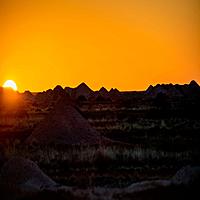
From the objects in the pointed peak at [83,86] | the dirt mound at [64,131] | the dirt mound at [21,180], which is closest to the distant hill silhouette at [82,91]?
the pointed peak at [83,86]

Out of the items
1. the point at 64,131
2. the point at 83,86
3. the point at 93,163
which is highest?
the point at 83,86

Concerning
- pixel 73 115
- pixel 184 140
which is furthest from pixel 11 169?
pixel 184 140

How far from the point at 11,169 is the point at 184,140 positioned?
34.0 ft

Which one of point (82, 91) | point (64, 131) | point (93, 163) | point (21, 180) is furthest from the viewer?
point (82, 91)

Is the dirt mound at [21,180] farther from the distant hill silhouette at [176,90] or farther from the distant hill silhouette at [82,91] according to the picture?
the distant hill silhouette at [82,91]

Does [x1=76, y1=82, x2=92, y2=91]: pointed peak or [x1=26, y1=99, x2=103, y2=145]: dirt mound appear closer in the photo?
[x1=26, y1=99, x2=103, y2=145]: dirt mound

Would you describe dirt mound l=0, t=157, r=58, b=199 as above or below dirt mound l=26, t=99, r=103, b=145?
below

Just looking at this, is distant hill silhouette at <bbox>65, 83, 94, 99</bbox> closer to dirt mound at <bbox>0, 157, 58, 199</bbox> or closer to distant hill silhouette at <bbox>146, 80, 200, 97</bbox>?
distant hill silhouette at <bbox>146, 80, 200, 97</bbox>

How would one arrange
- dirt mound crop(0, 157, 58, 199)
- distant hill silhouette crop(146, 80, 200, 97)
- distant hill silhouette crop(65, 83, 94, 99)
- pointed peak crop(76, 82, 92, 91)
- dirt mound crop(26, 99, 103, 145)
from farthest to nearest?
1. pointed peak crop(76, 82, 92, 91)
2. distant hill silhouette crop(65, 83, 94, 99)
3. distant hill silhouette crop(146, 80, 200, 97)
4. dirt mound crop(26, 99, 103, 145)
5. dirt mound crop(0, 157, 58, 199)

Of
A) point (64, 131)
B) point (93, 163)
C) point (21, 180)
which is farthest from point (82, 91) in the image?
point (21, 180)

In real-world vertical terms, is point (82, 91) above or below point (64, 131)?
above

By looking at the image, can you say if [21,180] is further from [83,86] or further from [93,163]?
[83,86]

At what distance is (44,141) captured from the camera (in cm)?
1475

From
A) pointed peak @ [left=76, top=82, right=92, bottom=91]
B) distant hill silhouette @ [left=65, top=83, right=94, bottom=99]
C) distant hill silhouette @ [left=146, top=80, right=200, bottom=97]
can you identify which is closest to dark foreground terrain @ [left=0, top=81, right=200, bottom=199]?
distant hill silhouette @ [left=146, top=80, right=200, bottom=97]
